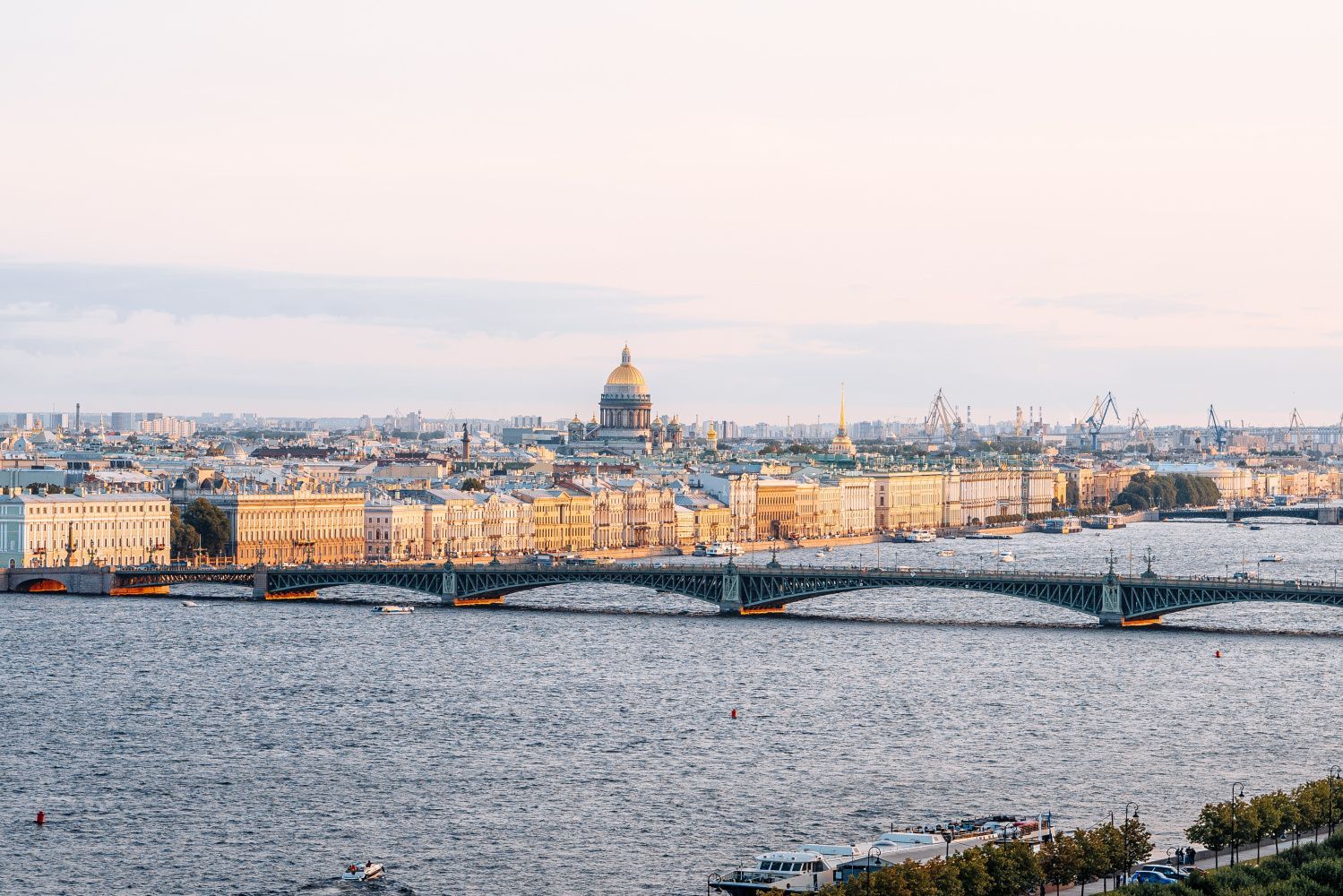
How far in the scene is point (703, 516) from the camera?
78.0 meters

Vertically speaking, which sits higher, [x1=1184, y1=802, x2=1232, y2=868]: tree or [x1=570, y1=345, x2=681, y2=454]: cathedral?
[x1=570, y1=345, x2=681, y2=454]: cathedral

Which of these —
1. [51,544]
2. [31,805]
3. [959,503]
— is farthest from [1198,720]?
[959,503]

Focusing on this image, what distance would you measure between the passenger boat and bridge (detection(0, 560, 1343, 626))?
17441 mm

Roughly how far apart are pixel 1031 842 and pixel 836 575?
2221cm

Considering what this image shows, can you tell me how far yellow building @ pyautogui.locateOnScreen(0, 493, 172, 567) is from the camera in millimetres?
52719

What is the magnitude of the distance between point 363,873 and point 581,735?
8147mm

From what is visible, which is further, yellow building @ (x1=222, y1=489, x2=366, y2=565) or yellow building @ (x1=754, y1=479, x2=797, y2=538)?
yellow building @ (x1=754, y1=479, x2=797, y2=538)

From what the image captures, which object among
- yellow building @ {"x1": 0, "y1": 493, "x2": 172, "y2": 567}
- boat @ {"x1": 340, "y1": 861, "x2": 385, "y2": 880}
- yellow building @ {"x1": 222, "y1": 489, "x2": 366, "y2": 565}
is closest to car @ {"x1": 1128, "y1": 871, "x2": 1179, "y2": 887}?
boat @ {"x1": 340, "y1": 861, "x2": 385, "y2": 880}

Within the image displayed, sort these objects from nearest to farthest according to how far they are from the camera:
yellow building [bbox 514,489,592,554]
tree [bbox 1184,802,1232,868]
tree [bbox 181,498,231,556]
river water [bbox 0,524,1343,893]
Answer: tree [bbox 1184,802,1232,868]
river water [bbox 0,524,1343,893]
tree [bbox 181,498,231,556]
yellow building [bbox 514,489,592,554]

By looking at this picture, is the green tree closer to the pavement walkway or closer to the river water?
the pavement walkway

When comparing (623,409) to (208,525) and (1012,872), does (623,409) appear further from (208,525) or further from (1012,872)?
(1012,872)

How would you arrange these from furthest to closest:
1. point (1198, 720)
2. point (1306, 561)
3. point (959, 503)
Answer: point (959, 503) < point (1306, 561) < point (1198, 720)

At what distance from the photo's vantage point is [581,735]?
2941 cm

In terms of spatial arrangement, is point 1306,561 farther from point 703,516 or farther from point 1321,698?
point 1321,698
